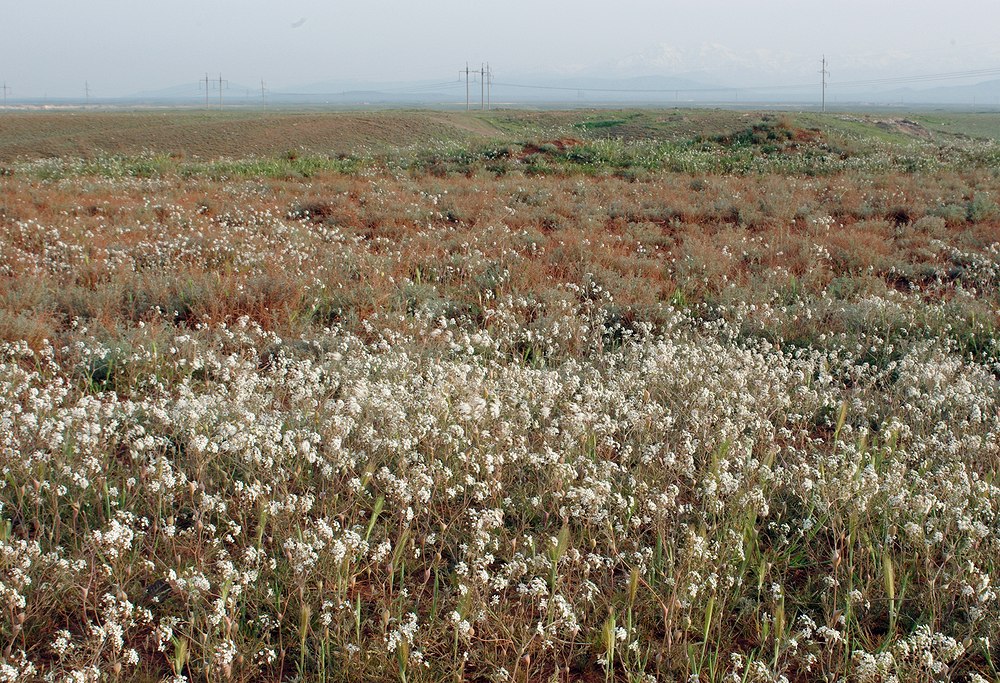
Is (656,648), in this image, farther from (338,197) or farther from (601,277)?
(338,197)

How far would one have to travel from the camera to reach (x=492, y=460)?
367 cm

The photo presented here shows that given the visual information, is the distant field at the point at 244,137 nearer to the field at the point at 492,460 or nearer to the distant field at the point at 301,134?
the distant field at the point at 301,134

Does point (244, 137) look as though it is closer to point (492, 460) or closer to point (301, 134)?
point (301, 134)

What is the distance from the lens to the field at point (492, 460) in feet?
9.68

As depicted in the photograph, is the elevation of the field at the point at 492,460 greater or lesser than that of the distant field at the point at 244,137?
lesser

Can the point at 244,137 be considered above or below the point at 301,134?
below

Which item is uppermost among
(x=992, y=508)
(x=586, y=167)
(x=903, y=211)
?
(x=586, y=167)

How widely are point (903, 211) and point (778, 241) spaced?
11.5 feet

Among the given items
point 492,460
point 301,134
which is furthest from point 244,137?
point 492,460

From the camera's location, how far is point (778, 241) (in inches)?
433

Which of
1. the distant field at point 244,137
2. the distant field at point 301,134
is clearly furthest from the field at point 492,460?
the distant field at point 244,137

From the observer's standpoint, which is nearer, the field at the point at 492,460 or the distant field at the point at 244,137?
the field at the point at 492,460

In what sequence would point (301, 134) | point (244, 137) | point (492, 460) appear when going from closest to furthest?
point (492, 460), point (244, 137), point (301, 134)

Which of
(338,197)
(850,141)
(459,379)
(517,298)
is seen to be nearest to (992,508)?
(459,379)
